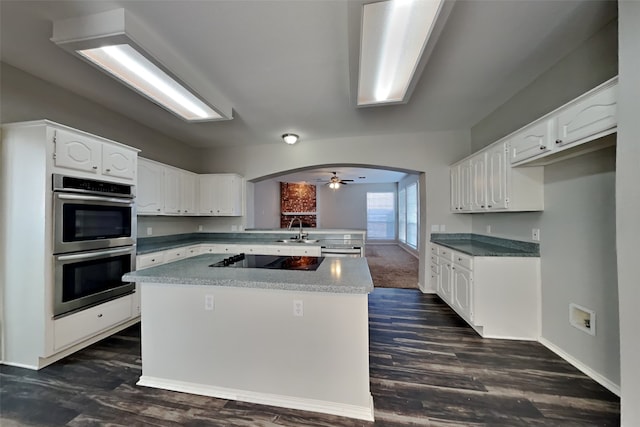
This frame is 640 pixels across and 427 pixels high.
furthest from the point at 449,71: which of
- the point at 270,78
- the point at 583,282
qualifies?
the point at 583,282

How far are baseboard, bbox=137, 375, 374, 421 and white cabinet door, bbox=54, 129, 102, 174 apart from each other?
6.54ft

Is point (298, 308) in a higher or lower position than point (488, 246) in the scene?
lower

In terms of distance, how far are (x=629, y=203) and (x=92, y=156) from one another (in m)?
4.11

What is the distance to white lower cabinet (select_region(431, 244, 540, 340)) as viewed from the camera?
2.59 m

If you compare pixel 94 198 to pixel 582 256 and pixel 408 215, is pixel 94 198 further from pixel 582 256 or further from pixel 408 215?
pixel 408 215

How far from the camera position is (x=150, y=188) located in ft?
11.5

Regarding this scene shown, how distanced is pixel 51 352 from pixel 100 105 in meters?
2.76

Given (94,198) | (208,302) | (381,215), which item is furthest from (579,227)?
(381,215)

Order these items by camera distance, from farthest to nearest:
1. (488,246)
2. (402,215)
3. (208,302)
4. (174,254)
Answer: (402,215), (174,254), (488,246), (208,302)

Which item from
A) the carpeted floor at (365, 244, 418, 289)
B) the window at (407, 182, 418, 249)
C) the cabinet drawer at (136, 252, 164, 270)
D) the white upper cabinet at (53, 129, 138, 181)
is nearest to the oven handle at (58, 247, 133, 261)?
the cabinet drawer at (136, 252, 164, 270)

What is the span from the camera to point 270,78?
2477mm

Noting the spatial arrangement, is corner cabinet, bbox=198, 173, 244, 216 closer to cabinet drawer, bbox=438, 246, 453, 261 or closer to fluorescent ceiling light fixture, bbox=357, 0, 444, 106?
fluorescent ceiling light fixture, bbox=357, 0, 444, 106

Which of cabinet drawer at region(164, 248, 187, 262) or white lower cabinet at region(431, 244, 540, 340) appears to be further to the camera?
cabinet drawer at region(164, 248, 187, 262)

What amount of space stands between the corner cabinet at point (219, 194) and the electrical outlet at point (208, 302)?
289 centimetres
